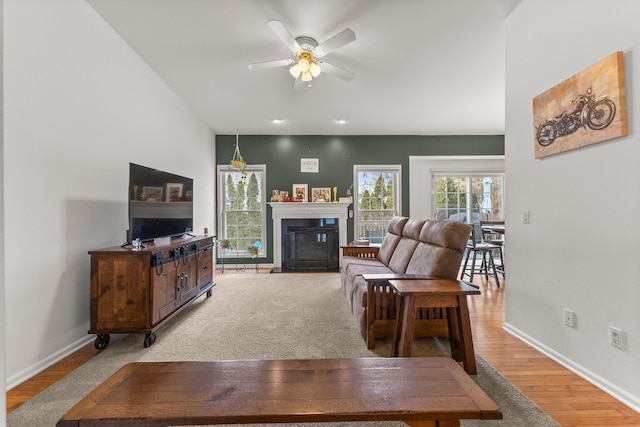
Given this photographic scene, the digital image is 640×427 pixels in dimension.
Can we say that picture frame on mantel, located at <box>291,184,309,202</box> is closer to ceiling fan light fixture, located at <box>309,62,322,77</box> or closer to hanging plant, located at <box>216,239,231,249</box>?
hanging plant, located at <box>216,239,231,249</box>

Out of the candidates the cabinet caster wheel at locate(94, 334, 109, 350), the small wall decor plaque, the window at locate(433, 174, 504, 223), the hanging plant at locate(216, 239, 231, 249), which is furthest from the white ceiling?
the cabinet caster wheel at locate(94, 334, 109, 350)

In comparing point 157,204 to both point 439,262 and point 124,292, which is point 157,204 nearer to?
point 124,292

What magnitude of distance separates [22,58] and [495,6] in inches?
138

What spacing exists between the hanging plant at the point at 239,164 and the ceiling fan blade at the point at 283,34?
3.00 m

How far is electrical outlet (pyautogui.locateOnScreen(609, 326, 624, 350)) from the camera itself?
1.65 metres

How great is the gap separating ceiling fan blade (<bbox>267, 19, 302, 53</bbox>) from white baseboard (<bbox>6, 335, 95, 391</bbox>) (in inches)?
115

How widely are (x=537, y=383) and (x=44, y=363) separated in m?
3.28

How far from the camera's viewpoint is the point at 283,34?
7.92ft

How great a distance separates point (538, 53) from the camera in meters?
2.26

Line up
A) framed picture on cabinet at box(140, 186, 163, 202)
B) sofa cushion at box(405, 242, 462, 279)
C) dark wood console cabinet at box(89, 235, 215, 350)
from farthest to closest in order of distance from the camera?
framed picture on cabinet at box(140, 186, 163, 202) < sofa cushion at box(405, 242, 462, 279) < dark wood console cabinet at box(89, 235, 215, 350)

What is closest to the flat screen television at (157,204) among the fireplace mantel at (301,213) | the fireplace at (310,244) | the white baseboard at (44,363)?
the white baseboard at (44,363)

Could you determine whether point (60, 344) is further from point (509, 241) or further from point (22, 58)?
point (509, 241)

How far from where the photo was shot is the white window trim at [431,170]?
608cm

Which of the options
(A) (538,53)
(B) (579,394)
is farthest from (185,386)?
(A) (538,53)
